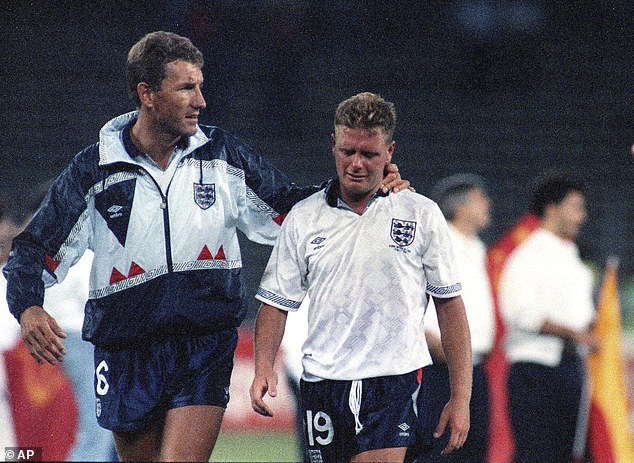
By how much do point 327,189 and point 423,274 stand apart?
1.65 ft

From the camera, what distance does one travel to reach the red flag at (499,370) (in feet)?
30.2

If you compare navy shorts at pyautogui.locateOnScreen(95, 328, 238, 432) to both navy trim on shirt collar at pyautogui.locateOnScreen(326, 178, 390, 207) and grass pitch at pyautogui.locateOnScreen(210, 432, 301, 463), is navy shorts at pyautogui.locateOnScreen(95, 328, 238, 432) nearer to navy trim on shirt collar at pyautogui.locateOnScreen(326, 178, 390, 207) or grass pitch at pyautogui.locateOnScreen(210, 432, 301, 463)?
navy trim on shirt collar at pyautogui.locateOnScreen(326, 178, 390, 207)

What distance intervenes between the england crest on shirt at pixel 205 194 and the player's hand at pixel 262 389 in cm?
74

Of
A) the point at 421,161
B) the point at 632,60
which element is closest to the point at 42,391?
the point at 421,161

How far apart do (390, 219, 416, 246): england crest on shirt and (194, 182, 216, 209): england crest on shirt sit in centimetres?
76

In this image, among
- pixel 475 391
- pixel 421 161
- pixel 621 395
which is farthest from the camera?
pixel 421 161

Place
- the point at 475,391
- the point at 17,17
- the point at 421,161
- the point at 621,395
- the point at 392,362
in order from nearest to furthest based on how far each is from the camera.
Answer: the point at 392,362, the point at 475,391, the point at 621,395, the point at 421,161, the point at 17,17

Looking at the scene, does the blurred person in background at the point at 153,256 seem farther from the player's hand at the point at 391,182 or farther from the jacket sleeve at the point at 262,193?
the jacket sleeve at the point at 262,193

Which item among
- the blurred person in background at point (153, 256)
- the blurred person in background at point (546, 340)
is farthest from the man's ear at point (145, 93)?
the blurred person in background at point (546, 340)

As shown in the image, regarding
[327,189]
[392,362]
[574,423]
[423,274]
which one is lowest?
[574,423]

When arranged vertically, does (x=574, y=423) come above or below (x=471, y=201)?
below

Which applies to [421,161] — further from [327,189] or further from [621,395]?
[327,189]

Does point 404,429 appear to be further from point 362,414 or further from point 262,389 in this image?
point 262,389

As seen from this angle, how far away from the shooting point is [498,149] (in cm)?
1488
